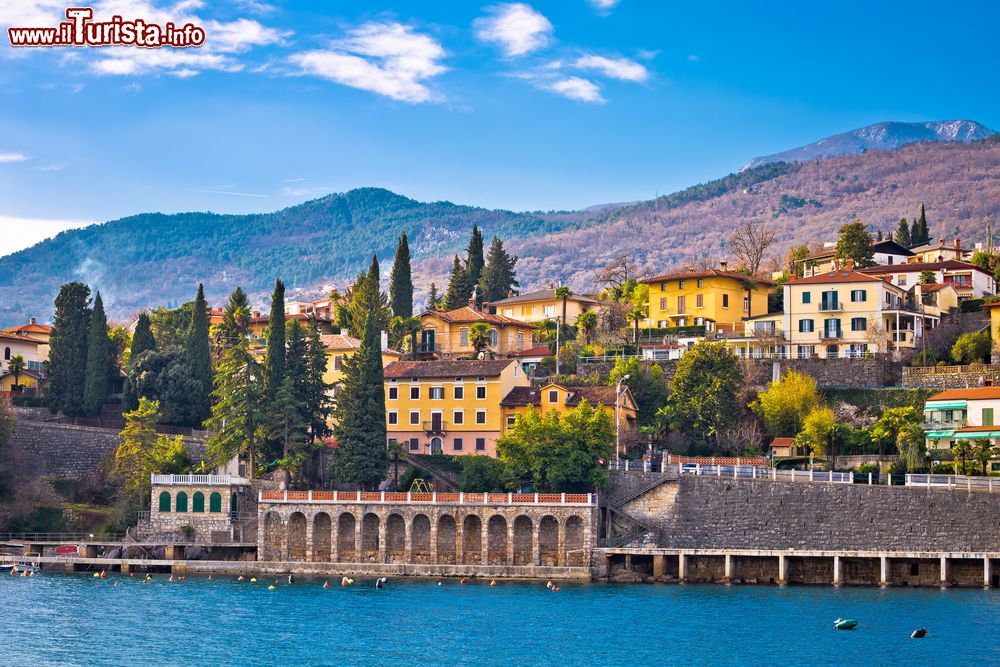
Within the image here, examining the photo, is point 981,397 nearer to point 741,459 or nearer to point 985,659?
point 741,459

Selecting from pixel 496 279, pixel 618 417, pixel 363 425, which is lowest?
pixel 363 425

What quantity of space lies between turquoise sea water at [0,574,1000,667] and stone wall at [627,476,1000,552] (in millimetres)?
2724

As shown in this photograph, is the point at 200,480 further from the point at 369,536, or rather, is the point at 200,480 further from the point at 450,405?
the point at 450,405

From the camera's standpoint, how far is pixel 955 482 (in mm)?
70938

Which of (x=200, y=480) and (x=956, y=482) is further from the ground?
(x=956, y=482)

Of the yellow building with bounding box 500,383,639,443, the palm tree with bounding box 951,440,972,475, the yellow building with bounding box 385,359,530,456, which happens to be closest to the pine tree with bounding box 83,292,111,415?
the yellow building with bounding box 385,359,530,456

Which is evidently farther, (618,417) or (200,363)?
(200,363)

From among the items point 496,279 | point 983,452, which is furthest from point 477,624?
point 496,279

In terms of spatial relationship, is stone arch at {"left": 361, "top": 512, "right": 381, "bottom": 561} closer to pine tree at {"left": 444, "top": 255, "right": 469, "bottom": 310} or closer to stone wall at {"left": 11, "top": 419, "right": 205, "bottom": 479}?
stone wall at {"left": 11, "top": 419, "right": 205, "bottom": 479}

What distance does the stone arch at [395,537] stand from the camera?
7712 cm

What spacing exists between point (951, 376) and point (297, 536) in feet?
127

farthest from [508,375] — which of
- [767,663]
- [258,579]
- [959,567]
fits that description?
[767,663]

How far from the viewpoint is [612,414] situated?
3378 inches

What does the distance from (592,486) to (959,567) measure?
62.3 ft
